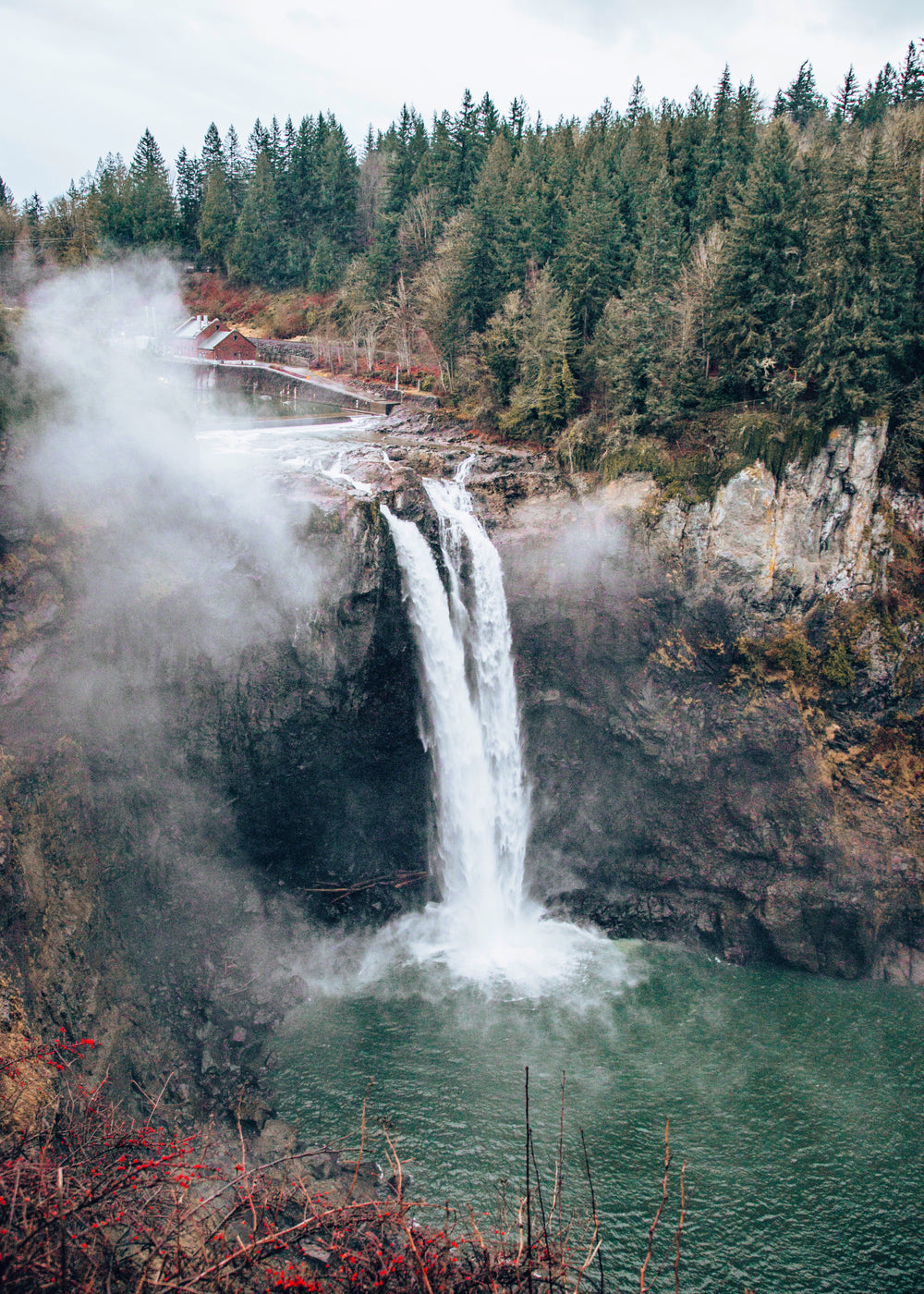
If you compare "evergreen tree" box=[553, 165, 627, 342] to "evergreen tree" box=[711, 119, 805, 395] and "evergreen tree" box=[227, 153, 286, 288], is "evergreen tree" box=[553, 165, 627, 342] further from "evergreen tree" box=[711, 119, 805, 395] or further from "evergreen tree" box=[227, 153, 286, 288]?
"evergreen tree" box=[227, 153, 286, 288]

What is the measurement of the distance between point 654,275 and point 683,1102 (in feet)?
91.0

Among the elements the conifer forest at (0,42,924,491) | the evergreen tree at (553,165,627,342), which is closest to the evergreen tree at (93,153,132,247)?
the conifer forest at (0,42,924,491)

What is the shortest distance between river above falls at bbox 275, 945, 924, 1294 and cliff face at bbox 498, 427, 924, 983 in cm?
233

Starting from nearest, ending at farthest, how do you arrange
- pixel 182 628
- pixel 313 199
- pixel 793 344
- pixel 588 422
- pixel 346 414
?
pixel 182 628 < pixel 793 344 < pixel 588 422 < pixel 346 414 < pixel 313 199

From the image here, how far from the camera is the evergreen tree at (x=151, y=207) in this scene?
58.0 m

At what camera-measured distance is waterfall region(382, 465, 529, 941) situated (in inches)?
1017

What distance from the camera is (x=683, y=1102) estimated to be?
62.4 feet

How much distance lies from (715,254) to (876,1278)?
29.6 meters

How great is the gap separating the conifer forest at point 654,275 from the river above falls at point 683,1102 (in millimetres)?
16421

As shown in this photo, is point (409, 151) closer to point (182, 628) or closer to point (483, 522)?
point (483, 522)

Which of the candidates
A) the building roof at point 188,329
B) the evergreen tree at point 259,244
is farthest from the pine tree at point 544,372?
the evergreen tree at point 259,244

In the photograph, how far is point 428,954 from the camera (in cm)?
2384

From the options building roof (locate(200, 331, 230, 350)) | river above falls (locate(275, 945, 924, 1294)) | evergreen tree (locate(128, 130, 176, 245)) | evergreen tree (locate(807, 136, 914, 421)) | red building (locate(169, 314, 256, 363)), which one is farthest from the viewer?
evergreen tree (locate(128, 130, 176, 245))

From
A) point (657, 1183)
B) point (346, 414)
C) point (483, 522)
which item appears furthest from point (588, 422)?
point (657, 1183)
